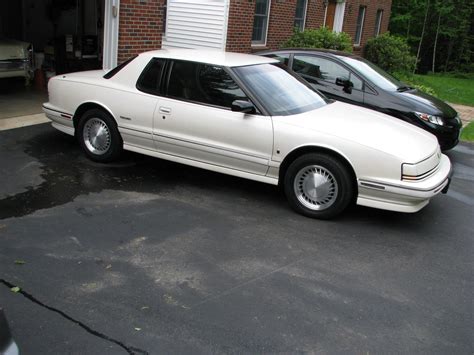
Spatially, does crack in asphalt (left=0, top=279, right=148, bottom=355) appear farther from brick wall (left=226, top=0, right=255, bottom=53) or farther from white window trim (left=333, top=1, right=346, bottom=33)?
white window trim (left=333, top=1, right=346, bottom=33)

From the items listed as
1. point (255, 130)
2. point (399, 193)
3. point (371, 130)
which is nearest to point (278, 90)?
point (255, 130)

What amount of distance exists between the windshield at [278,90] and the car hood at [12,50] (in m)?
5.87

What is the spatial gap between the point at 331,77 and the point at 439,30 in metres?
24.9

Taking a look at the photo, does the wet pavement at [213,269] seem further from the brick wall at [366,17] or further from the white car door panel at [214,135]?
the brick wall at [366,17]

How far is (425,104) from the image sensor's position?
26.8ft

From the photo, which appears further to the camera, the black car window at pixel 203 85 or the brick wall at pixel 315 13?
the brick wall at pixel 315 13

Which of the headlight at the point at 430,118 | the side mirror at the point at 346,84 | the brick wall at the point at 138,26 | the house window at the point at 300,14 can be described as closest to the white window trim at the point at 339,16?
the house window at the point at 300,14

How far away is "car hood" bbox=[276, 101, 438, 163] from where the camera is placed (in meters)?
5.11

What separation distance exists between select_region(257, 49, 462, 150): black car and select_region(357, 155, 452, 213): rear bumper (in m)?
2.89

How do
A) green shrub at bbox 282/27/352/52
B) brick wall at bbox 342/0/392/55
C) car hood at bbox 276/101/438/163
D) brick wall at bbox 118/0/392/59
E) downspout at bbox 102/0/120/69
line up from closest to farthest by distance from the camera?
car hood at bbox 276/101/438/163 < downspout at bbox 102/0/120/69 < brick wall at bbox 118/0/392/59 < green shrub at bbox 282/27/352/52 < brick wall at bbox 342/0/392/55

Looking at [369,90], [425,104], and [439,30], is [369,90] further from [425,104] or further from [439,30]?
[439,30]

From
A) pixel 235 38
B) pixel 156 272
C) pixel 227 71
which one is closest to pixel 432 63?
pixel 235 38

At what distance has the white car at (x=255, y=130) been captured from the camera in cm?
512

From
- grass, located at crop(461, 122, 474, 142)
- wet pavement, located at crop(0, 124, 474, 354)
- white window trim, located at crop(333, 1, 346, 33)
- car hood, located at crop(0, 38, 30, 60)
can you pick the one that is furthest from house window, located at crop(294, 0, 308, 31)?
wet pavement, located at crop(0, 124, 474, 354)
